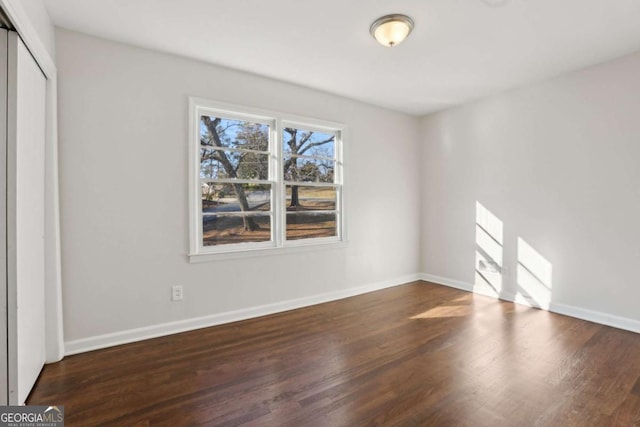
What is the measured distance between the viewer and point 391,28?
239 centimetres

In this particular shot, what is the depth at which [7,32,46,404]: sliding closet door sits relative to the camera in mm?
1762

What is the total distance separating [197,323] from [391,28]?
10.1ft

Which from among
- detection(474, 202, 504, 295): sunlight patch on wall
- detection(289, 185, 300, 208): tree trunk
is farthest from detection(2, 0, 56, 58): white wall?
Result: detection(474, 202, 504, 295): sunlight patch on wall

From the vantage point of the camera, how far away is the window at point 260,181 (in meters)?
3.15

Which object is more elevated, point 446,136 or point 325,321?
point 446,136

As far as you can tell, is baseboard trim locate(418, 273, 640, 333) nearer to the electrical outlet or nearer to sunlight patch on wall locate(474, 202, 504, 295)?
sunlight patch on wall locate(474, 202, 504, 295)

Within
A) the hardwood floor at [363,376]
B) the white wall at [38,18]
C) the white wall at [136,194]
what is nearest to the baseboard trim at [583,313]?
the hardwood floor at [363,376]

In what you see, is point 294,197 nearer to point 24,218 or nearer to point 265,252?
point 265,252

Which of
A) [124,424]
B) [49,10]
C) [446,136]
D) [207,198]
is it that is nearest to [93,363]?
[124,424]

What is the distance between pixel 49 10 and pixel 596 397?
4437 mm

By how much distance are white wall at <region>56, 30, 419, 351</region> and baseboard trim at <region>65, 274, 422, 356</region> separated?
0.07ft

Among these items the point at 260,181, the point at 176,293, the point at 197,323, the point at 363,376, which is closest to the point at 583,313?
the point at 363,376

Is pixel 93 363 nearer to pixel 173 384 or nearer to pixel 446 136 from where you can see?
pixel 173 384

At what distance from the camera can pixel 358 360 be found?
242cm
